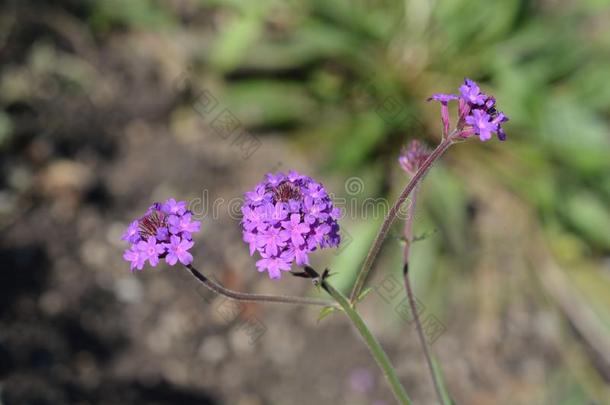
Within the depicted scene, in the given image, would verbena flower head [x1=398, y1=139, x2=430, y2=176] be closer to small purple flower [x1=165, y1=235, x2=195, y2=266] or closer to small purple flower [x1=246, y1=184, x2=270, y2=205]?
small purple flower [x1=246, y1=184, x2=270, y2=205]

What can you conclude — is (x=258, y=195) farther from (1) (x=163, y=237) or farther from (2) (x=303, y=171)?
(2) (x=303, y=171)

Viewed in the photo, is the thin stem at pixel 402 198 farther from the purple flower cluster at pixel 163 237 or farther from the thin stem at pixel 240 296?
the purple flower cluster at pixel 163 237

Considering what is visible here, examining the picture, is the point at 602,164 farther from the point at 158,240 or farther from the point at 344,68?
the point at 158,240

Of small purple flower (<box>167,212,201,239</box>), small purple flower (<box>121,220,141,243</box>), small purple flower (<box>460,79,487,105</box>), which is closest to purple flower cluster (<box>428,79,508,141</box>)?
small purple flower (<box>460,79,487,105</box>)

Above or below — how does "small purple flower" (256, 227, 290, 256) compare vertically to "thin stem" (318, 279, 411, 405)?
above

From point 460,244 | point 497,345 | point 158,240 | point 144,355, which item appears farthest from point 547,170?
point 158,240

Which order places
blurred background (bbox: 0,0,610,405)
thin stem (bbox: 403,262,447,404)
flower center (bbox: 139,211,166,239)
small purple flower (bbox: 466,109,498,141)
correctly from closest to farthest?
small purple flower (bbox: 466,109,498,141), flower center (bbox: 139,211,166,239), thin stem (bbox: 403,262,447,404), blurred background (bbox: 0,0,610,405)

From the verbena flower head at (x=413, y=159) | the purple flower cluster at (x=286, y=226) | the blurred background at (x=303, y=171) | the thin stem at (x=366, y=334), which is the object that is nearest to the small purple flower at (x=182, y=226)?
the purple flower cluster at (x=286, y=226)
